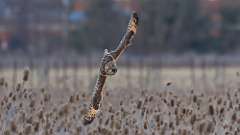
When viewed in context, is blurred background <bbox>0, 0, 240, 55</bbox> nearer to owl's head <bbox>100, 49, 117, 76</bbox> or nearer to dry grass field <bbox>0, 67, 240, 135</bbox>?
dry grass field <bbox>0, 67, 240, 135</bbox>

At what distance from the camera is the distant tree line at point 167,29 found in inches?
1783

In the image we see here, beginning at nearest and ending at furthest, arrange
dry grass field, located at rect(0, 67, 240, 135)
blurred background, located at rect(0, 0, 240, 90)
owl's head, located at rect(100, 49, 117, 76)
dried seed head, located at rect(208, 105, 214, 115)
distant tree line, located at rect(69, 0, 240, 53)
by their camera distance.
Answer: dry grass field, located at rect(0, 67, 240, 135) → owl's head, located at rect(100, 49, 117, 76) → dried seed head, located at rect(208, 105, 214, 115) → blurred background, located at rect(0, 0, 240, 90) → distant tree line, located at rect(69, 0, 240, 53)

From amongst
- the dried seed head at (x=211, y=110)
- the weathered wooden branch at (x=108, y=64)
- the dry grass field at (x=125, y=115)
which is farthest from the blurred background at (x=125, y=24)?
the weathered wooden branch at (x=108, y=64)

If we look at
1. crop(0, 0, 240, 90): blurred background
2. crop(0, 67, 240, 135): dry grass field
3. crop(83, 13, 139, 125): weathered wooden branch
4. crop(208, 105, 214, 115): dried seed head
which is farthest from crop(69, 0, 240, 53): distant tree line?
crop(83, 13, 139, 125): weathered wooden branch

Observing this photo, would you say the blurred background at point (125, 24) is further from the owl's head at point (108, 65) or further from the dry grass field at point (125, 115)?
the owl's head at point (108, 65)

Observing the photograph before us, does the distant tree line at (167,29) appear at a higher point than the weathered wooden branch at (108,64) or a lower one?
lower

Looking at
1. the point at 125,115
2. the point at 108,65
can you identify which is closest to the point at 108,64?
the point at 108,65

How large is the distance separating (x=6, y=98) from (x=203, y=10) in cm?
4550

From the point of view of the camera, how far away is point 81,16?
184 feet

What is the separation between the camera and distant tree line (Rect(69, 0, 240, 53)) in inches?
1783

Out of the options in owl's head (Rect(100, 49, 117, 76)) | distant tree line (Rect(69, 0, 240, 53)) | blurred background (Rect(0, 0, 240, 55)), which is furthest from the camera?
blurred background (Rect(0, 0, 240, 55))

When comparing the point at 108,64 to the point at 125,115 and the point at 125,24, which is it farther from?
the point at 125,24

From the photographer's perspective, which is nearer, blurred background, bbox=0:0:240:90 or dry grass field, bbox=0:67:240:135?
dry grass field, bbox=0:67:240:135

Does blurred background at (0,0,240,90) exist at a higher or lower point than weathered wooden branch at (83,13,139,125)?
lower
